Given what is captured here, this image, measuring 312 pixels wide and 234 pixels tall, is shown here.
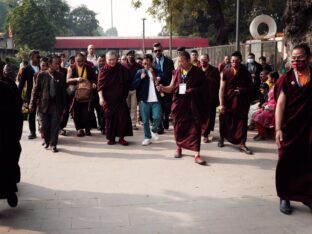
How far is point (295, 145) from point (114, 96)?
4119 mm

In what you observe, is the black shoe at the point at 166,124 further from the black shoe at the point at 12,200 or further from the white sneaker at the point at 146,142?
the black shoe at the point at 12,200

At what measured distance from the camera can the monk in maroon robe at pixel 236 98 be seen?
22.8ft

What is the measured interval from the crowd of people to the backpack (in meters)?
0.02

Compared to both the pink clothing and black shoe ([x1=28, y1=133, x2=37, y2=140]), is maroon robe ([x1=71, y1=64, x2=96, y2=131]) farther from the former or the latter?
the pink clothing

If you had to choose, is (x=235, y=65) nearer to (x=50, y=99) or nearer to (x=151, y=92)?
(x=151, y=92)

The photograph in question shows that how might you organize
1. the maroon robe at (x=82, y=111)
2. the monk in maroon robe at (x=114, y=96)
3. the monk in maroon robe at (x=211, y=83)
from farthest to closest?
the maroon robe at (x=82, y=111), the monk in maroon robe at (x=211, y=83), the monk in maroon robe at (x=114, y=96)

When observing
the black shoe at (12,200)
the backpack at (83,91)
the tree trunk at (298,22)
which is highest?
the tree trunk at (298,22)

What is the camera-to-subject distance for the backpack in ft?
27.7

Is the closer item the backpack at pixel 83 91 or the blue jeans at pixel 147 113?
the blue jeans at pixel 147 113

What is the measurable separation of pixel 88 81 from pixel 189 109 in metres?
2.95

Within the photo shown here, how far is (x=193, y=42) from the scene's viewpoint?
123 ft

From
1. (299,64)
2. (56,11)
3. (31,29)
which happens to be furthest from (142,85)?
(56,11)

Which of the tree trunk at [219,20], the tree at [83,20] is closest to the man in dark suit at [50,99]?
the tree trunk at [219,20]

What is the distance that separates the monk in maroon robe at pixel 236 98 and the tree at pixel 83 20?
83.8 meters
